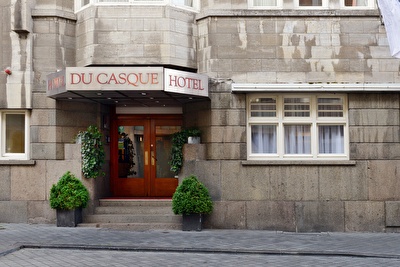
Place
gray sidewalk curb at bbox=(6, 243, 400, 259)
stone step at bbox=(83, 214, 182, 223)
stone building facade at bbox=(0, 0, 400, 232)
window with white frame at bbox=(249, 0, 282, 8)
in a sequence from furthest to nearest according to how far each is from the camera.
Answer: window with white frame at bbox=(249, 0, 282, 8)
stone step at bbox=(83, 214, 182, 223)
stone building facade at bbox=(0, 0, 400, 232)
gray sidewalk curb at bbox=(6, 243, 400, 259)

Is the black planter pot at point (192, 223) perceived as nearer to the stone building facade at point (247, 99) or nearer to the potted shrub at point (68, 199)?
the stone building facade at point (247, 99)

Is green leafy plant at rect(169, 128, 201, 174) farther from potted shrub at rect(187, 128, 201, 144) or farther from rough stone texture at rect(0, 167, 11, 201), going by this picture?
rough stone texture at rect(0, 167, 11, 201)

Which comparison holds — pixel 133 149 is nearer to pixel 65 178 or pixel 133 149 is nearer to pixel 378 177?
pixel 65 178

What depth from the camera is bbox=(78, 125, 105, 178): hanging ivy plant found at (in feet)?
45.4

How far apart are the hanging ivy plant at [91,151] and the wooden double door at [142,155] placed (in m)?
1.71

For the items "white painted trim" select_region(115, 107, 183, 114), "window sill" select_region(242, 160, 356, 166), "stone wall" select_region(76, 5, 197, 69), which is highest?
"stone wall" select_region(76, 5, 197, 69)

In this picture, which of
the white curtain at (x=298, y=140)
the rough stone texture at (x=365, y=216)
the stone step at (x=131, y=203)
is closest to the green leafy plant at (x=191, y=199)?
the stone step at (x=131, y=203)

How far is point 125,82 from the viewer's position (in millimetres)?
12297

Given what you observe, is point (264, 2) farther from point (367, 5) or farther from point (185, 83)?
point (185, 83)

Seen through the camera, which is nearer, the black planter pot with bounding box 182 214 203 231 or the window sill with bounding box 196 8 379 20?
the black planter pot with bounding box 182 214 203 231

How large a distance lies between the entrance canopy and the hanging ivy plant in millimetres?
1245

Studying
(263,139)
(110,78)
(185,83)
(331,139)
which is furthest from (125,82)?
(331,139)

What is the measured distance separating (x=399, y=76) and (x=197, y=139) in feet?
20.1

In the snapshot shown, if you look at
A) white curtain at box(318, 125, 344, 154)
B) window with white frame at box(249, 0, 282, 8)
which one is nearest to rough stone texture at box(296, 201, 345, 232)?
white curtain at box(318, 125, 344, 154)
